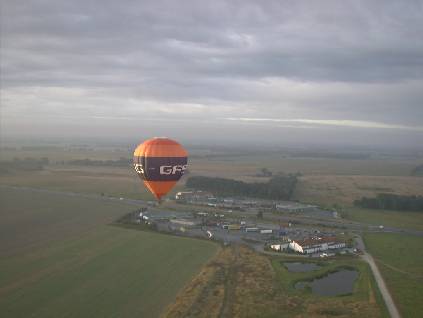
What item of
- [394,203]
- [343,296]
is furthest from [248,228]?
[394,203]

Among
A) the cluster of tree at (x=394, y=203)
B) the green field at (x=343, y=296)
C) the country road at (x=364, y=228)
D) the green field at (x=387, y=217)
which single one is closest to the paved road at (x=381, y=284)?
the country road at (x=364, y=228)

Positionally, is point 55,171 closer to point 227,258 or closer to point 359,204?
point 359,204

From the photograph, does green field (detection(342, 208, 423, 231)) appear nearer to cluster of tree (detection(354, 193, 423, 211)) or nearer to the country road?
cluster of tree (detection(354, 193, 423, 211))

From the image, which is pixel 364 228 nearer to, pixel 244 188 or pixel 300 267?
pixel 300 267

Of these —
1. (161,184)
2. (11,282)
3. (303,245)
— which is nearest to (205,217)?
(303,245)

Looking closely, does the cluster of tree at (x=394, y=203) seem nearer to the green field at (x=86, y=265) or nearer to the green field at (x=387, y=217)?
the green field at (x=387, y=217)

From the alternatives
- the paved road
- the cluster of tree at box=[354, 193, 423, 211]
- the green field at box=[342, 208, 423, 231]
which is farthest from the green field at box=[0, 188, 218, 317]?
the cluster of tree at box=[354, 193, 423, 211]

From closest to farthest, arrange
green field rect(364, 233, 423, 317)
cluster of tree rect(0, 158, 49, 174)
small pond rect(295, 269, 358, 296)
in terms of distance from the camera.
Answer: green field rect(364, 233, 423, 317) → small pond rect(295, 269, 358, 296) → cluster of tree rect(0, 158, 49, 174)
